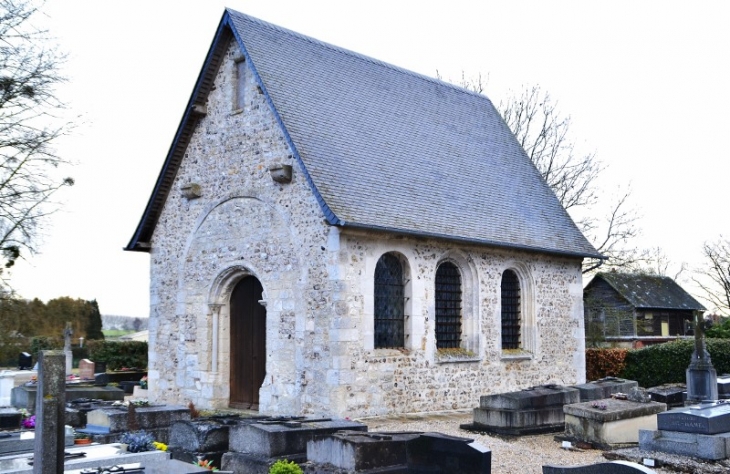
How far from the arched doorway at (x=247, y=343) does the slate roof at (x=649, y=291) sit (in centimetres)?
2316

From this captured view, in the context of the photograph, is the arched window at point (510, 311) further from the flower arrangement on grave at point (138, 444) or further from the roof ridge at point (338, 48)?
the flower arrangement on grave at point (138, 444)

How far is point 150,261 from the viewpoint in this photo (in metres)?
18.9

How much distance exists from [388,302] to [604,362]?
27.1 ft

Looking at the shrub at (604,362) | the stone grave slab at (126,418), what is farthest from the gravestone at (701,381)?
the stone grave slab at (126,418)

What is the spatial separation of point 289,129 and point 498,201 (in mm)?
6224

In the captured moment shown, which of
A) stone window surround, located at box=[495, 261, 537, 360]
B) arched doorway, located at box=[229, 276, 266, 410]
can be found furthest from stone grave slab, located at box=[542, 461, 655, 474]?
stone window surround, located at box=[495, 261, 537, 360]

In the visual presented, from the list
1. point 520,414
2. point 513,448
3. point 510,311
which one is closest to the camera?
point 513,448

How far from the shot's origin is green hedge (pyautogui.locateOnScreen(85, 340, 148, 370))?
90.0ft

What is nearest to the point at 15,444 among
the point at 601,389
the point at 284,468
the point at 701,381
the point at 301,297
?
the point at 284,468

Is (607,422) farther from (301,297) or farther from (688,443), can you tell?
(301,297)

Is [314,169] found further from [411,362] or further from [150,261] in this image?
[150,261]

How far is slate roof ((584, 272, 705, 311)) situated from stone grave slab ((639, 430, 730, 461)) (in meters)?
25.4

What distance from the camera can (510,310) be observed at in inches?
742

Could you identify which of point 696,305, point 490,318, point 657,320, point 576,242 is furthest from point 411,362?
point 696,305
